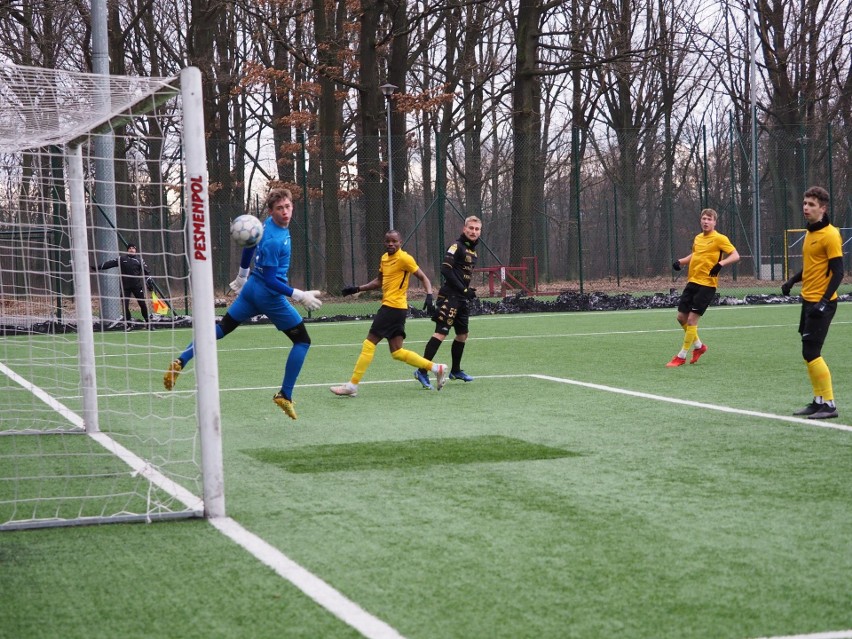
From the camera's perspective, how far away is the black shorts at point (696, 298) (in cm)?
1342

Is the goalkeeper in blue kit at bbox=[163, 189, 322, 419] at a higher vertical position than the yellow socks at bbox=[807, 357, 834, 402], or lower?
higher

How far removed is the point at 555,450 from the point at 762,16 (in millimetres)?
38116

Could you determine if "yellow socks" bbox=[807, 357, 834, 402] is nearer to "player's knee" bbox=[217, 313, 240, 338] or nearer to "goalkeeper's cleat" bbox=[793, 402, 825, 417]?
"goalkeeper's cleat" bbox=[793, 402, 825, 417]

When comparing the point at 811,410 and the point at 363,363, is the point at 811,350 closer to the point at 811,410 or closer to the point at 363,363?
the point at 811,410

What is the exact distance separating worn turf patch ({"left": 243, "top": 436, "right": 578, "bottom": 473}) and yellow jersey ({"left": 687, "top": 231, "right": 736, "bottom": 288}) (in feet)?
21.1

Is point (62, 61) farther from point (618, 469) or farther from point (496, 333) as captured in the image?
point (618, 469)

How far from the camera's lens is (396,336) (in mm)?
11102

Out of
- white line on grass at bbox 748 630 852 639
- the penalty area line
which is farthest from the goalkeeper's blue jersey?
white line on grass at bbox 748 630 852 639

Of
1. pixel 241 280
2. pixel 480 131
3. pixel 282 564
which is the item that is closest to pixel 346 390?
pixel 241 280

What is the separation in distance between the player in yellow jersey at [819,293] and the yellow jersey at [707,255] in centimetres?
450

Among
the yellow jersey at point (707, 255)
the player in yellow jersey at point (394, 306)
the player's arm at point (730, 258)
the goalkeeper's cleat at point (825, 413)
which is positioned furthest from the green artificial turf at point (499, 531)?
the yellow jersey at point (707, 255)

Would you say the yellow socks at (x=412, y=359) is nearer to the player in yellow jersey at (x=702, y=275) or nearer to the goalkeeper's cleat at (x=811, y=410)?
the goalkeeper's cleat at (x=811, y=410)

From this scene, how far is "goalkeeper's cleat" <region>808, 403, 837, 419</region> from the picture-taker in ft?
28.4

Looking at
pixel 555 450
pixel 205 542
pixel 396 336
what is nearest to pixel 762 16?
pixel 396 336
